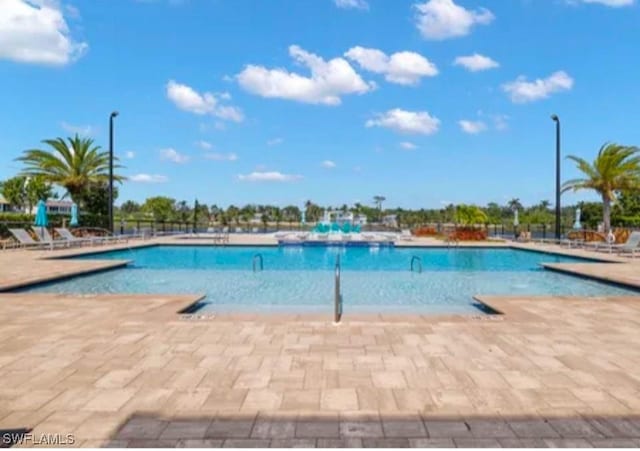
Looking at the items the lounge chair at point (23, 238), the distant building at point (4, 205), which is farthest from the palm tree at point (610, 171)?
the distant building at point (4, 205)

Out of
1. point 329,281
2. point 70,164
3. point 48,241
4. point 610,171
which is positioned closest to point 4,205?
point 70,164

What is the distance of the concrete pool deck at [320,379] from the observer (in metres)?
2.48

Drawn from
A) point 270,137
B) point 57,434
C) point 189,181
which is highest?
point 270,137

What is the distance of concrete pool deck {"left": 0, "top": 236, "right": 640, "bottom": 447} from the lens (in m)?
2.48

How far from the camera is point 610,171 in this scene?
19297 mm

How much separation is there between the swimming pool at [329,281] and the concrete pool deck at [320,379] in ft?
6.63

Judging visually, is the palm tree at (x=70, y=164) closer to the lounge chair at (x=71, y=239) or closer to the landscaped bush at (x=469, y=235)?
the lounge chair at (x=71, y=239)

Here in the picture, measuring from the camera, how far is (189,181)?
113 ft

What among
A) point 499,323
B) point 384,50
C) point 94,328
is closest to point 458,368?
point 499,323

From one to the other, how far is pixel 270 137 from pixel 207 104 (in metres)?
6.74

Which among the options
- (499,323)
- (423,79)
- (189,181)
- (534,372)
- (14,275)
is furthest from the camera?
(189,181)

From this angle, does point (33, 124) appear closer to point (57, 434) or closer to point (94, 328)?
point (94, 328)

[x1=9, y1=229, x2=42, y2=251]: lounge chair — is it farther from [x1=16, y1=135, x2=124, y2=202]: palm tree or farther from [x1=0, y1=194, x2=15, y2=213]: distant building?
[x1=0, y1=194, x2=15, y2=213]: distant building

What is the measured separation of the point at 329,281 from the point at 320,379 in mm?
6754
